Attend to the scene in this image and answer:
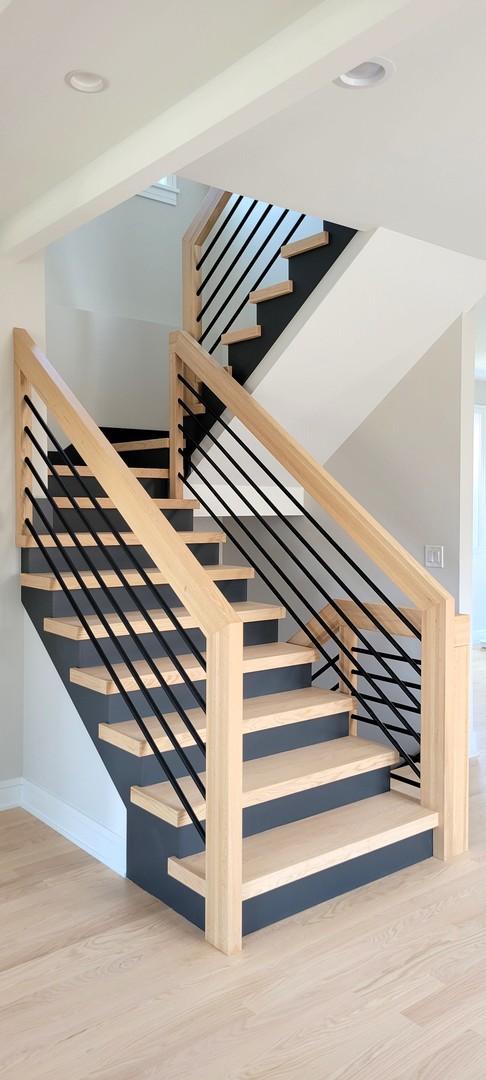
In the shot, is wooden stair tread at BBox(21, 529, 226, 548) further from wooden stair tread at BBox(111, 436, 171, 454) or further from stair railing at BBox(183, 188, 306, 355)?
stair railing at BBox(183, 188, 306, 355)

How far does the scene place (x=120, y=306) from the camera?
516cm

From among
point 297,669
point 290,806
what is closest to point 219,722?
point 290,806

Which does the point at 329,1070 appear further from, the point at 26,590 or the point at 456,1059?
the point at 26,590

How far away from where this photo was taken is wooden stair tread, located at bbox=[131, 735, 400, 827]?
2545 millimetres

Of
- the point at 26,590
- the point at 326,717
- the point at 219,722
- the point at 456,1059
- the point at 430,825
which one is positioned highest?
the point at 26,590

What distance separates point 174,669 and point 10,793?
1022 mm

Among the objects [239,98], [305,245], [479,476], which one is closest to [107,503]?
[305,245]

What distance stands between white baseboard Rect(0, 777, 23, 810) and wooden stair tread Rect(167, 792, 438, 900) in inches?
47.4

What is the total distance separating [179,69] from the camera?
2.05 m

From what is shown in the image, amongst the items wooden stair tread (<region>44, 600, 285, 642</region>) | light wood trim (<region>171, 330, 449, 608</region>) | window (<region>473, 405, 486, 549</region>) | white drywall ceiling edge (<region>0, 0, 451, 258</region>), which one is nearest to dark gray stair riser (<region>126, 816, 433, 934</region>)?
wooden stair tread (<region>44, 600, 285, 642</region>)

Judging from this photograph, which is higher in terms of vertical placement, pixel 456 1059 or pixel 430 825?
pixel 430 825

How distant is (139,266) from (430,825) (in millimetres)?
3863

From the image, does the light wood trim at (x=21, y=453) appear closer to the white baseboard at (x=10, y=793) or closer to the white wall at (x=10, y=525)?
the white wall at (x=10, y=525)

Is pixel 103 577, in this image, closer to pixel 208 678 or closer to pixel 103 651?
pixel 103 651
